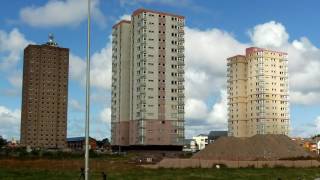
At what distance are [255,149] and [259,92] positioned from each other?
8528 centimetres

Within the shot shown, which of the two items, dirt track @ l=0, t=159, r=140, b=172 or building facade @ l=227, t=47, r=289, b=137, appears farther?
building facade @ l=227, t=47, r=289, b=137

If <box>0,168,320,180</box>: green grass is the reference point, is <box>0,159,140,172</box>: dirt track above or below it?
below

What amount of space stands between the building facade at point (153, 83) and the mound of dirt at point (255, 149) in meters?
39.5

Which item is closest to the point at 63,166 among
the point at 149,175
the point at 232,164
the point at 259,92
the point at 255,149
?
the point at 149,175

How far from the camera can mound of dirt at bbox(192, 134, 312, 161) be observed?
97.0 m

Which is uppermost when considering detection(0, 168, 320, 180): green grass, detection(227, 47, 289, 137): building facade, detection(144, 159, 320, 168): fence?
detection(227, 47, 289, 137): building facade

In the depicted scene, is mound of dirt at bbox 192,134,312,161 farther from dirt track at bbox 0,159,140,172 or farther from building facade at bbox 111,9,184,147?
building facade at bbox 111,9,184,147

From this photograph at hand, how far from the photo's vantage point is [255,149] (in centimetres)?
9925

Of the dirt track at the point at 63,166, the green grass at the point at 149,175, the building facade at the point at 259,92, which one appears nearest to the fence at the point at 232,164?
the dirt track at the point at 63,166

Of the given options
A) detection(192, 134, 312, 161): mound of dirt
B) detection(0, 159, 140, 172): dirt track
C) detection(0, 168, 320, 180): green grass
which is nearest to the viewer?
detection(0, 168, 320, 180): green grass

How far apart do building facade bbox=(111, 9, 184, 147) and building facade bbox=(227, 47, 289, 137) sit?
43.8 metres

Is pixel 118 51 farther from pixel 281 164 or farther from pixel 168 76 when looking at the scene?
pixel 281 164

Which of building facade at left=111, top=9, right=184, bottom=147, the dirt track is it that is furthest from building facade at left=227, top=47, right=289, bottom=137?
the dirt track

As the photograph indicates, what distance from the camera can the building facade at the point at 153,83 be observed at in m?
144
